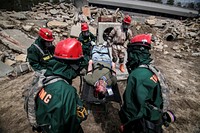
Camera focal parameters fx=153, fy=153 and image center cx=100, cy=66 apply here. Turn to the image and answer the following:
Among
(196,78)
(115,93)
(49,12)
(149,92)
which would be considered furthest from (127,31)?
(49,12)

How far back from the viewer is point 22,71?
246 inches

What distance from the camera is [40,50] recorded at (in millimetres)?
4023

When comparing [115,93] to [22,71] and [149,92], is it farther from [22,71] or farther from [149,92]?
[22,71]

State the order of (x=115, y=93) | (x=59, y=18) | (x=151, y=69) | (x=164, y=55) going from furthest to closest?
(x=59, y=18) < (x=164, y=55) < (x=115, y=93) < (x=151, y=69)

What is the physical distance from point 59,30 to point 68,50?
8407 mm

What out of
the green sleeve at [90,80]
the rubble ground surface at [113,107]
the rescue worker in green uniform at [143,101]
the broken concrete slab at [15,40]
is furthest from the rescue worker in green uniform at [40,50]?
the broken concrete slab at [15,40]

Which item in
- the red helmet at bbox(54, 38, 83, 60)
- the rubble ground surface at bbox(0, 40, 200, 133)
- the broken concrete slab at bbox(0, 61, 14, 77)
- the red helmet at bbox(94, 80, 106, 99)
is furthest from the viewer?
the broken concrete slab at bbox(0, 61, 14, 77)

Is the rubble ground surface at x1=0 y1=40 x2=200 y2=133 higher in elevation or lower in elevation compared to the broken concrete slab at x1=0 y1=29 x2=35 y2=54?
lower

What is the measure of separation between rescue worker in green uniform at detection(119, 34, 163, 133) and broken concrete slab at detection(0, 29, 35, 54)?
6.57 metres

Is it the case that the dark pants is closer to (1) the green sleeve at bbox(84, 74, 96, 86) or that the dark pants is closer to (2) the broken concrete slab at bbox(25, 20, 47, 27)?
(1) the green sleeve at bbox(84, 74, 96, 86)

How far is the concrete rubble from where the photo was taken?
7.22 metres

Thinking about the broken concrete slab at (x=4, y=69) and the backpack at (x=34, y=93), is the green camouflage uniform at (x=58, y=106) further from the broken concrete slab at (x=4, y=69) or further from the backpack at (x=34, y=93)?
the broken concrete slab at (x=4, y=69)

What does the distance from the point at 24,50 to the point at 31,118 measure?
617 cm

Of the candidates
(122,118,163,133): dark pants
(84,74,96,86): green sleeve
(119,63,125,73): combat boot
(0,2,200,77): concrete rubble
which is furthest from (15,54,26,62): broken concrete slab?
(122,118,163,133): dark pants
